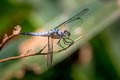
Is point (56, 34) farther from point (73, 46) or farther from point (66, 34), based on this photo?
point (73, 46)

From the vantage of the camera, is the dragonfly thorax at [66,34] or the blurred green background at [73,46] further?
the blurred green background at [73,46]

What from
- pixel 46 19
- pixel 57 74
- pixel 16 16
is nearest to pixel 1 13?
pixel 16 16

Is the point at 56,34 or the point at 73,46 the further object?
the point at 73,46

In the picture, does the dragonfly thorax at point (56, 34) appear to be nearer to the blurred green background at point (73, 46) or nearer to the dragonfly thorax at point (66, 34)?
the dragonfly thorax at point (66, 34)

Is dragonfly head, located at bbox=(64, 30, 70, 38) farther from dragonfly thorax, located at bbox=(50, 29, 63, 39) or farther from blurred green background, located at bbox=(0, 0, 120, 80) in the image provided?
blurred green background, located at bbox=(0, 0, 120, 80)

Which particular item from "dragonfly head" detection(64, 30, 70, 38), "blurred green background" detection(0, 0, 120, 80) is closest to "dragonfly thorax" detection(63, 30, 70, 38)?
"dragonfly head" detection(64, 30, 70, 38)

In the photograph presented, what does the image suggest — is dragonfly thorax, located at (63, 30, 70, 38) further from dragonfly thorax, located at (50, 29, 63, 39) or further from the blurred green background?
the blurred green background

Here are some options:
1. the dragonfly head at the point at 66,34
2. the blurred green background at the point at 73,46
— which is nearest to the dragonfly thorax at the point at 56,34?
the dragonfly head at the point at 66,34

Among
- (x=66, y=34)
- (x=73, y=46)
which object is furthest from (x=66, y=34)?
(x=73, y=46)

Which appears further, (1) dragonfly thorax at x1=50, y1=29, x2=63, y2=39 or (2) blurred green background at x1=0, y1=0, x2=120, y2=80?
(2) blurred green background at x1=0, y1=0, x2=120, y2=80
